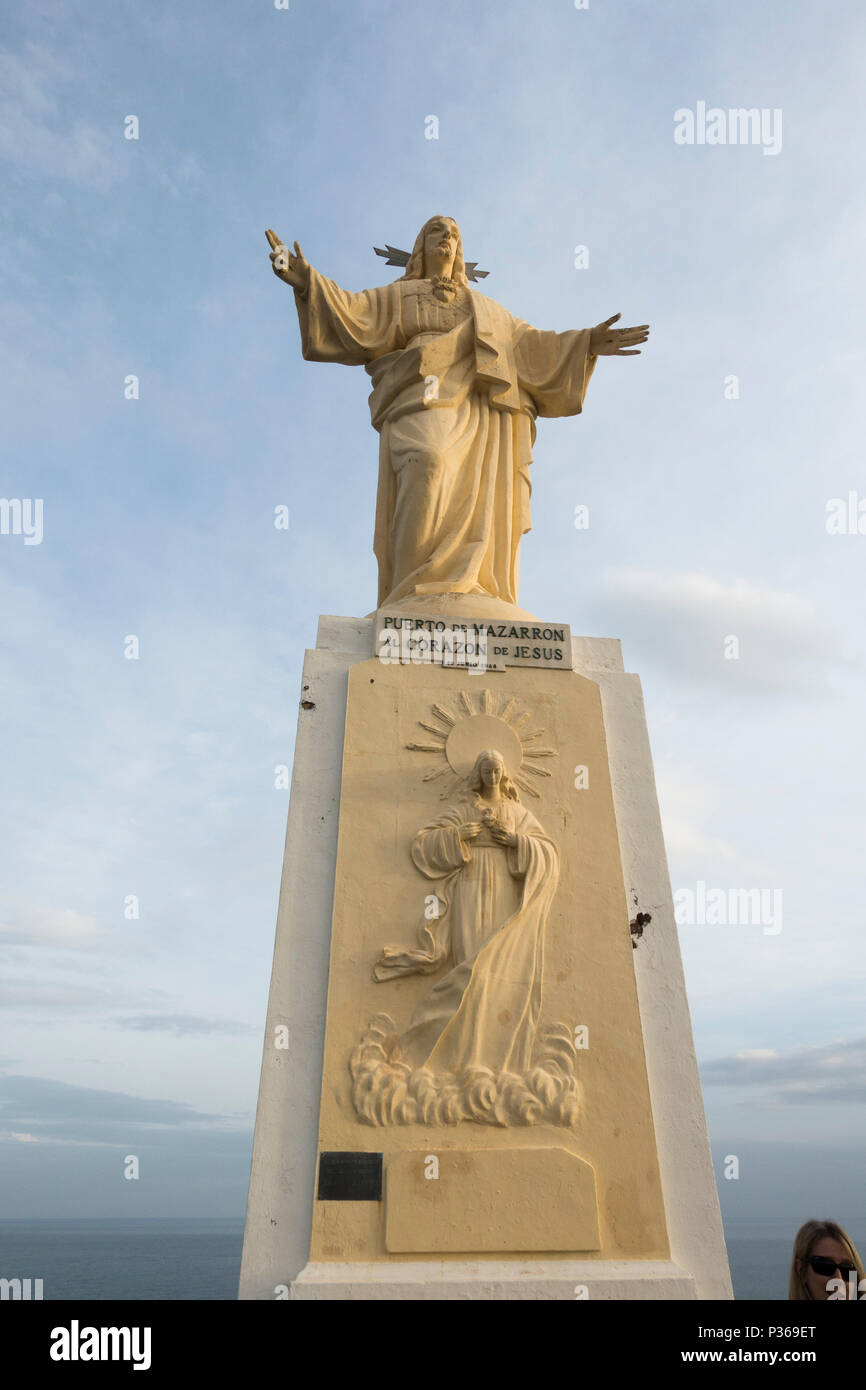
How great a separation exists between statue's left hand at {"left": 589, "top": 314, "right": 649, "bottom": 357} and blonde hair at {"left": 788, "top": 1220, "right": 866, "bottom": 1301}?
21.8ft

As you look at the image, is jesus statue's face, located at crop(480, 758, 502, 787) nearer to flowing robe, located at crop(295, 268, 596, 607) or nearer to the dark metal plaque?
flowing robe, located at crop(295, 268, 596, 607)

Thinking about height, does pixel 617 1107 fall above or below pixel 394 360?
below

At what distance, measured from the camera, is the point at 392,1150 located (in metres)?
4.67

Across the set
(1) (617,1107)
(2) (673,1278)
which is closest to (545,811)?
(1) (617,1107)

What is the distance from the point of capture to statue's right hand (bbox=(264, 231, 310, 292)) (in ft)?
25.4

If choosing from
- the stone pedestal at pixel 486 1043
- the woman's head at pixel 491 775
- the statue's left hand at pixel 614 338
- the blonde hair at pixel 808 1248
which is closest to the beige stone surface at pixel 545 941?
the stone pedestal at pixel 486 1043

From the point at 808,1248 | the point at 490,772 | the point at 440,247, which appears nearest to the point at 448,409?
the point at 440,247

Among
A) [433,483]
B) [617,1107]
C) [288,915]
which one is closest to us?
[617,1107]

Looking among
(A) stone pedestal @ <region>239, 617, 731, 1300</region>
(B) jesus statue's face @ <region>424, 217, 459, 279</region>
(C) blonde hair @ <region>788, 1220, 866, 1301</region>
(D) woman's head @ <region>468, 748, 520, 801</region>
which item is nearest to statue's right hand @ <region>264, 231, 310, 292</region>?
(B) jesus statue's face @ <region>424, 217, 459, 279</region>

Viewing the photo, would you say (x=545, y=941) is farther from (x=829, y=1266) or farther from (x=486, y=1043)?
(x=829, y=1266)

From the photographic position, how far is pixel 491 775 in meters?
5.57

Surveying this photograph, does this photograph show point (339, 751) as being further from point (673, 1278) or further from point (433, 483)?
point (673, 1278)

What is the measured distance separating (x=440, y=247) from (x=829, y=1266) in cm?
788
